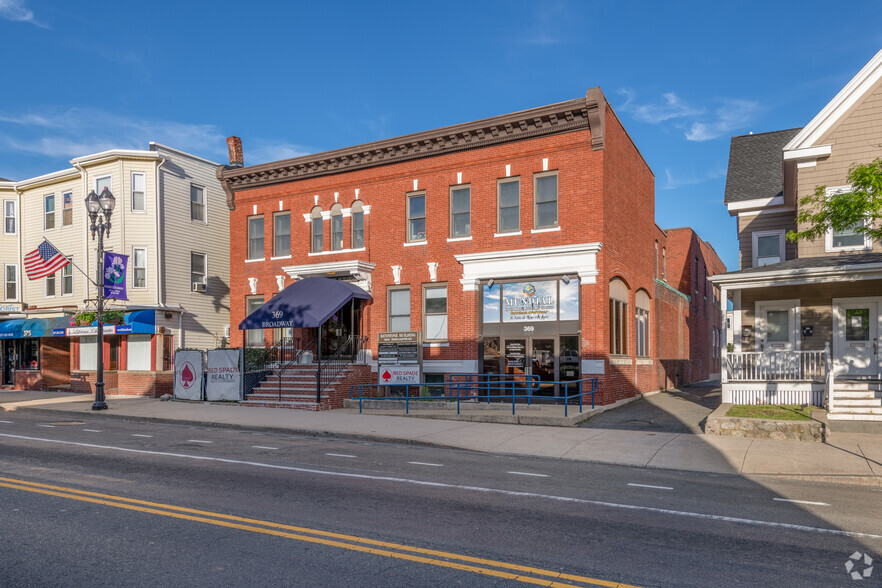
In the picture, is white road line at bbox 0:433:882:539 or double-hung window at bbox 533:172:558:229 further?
double-hung window at bbox 533:172:558:229

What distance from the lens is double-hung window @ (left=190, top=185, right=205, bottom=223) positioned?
29.8 meters

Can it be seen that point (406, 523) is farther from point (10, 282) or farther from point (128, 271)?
point (10, 282)

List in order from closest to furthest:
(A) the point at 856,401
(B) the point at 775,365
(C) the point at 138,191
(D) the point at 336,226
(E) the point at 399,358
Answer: (A) the point at 856,401 → (B) the point at 775,365 → (E) the point at 399,358 → (D) the point at 336,226 → (C) the point at 138,191

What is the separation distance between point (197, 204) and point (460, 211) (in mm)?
13534

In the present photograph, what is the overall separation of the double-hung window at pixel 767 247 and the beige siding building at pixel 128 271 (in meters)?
22.0

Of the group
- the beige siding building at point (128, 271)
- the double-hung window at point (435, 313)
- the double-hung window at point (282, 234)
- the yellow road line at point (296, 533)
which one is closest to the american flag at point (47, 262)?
the beige siding building at point (128, 271)

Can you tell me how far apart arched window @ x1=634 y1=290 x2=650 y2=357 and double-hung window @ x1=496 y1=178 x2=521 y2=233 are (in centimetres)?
587

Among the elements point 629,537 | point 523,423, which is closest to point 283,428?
point 523,423

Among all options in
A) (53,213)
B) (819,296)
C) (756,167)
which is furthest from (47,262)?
(756,167)

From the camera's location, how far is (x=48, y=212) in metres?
31.2

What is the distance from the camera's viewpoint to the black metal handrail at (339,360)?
22.3 meters

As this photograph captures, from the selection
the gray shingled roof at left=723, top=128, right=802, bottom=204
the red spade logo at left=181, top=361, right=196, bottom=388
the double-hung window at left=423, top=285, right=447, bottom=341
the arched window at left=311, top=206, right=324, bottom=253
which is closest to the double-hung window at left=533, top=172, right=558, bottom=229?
the double-hung window at left=423, top=285, right=447, bottom=341

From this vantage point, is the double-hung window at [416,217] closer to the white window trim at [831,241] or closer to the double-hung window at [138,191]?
A: the double-hung window at [138,191]

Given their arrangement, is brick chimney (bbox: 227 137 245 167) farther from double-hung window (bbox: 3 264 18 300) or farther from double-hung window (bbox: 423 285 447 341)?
double-hung window (bbox: 3 264 18 300)
